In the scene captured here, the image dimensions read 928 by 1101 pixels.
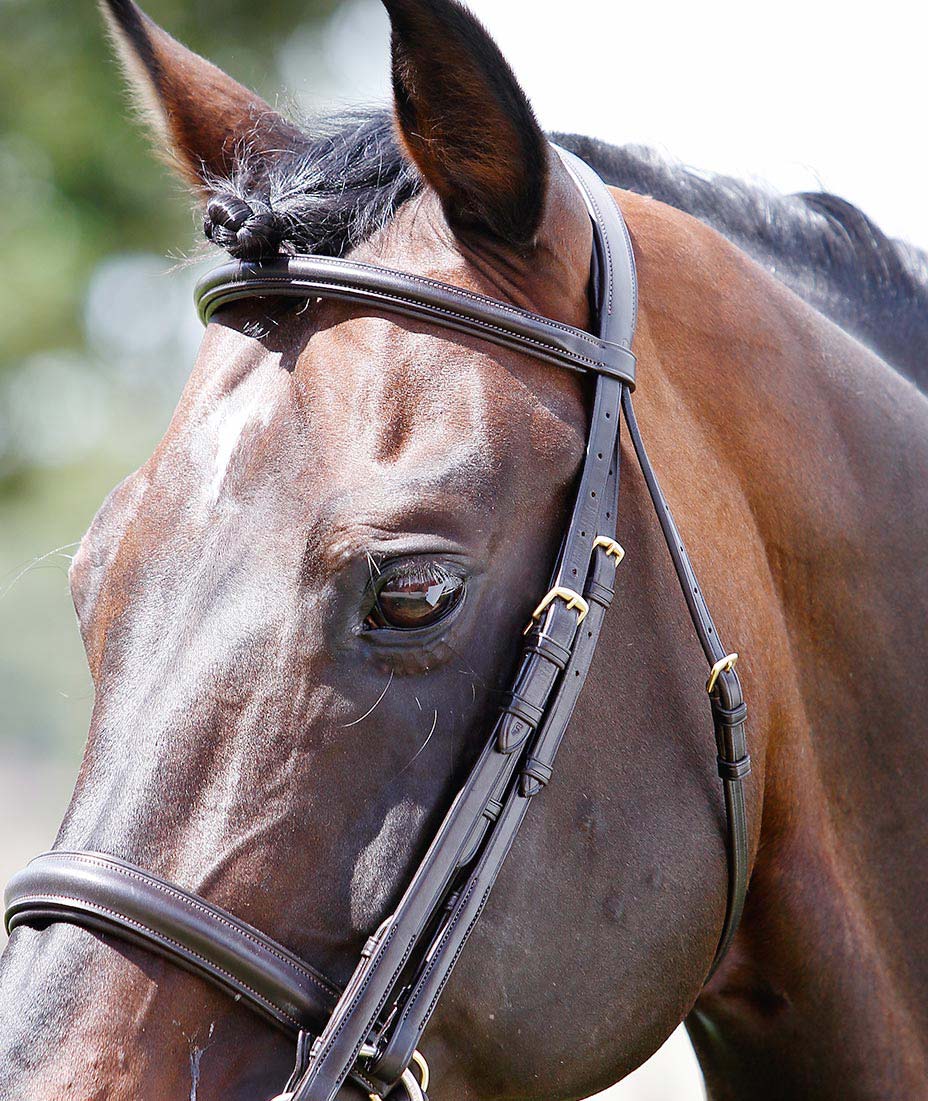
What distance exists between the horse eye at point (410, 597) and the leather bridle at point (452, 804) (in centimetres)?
15

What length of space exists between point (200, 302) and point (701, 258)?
944 mm

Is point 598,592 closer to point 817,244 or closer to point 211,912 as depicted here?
point 211,912

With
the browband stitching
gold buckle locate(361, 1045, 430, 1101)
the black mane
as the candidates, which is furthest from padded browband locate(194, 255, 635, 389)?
gold buckle locate(361, 1045, 430, 1101)

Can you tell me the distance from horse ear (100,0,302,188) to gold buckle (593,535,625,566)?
3.68 feet

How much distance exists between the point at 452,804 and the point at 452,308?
0.75 meters

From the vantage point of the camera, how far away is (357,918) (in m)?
1.43

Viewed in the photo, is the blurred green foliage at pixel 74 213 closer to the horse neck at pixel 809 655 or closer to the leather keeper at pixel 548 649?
the horse neck at pixel 809 655

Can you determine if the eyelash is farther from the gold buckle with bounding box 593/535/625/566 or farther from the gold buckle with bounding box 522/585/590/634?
the gold buckle with bounding box 593/535/625/566

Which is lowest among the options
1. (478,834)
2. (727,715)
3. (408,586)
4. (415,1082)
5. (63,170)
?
(63,170)

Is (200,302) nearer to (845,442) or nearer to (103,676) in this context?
(103,676)

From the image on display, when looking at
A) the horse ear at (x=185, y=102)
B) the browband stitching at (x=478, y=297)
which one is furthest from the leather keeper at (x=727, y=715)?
the horse ear at (x=185, y=102)

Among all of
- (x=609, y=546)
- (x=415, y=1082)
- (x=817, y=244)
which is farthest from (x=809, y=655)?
(x=817, y=244)

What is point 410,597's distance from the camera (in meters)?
1.50

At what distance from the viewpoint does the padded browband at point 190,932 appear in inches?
53.3
